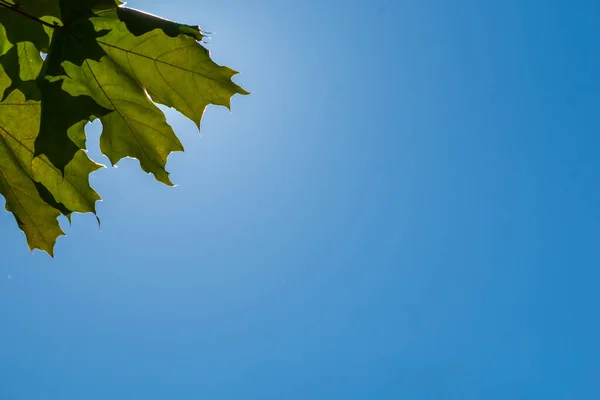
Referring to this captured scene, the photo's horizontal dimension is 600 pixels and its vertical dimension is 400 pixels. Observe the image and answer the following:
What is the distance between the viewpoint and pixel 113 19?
1.84 m

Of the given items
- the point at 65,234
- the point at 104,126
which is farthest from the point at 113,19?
the point at 65,234

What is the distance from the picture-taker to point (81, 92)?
198cm

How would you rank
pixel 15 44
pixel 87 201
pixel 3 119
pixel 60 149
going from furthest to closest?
pixel 87 201, pixel 3 119, pixel 15 44, pixel 60 149

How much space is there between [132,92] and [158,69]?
0.14 metres

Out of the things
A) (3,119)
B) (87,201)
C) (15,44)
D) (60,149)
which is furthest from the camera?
(87,201)

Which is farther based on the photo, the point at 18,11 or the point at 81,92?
the point at 81,92

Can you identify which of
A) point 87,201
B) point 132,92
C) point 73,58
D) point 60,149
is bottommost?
point 60,149

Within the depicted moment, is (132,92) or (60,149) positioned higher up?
(132,92)

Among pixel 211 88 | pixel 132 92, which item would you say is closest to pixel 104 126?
pixel 132 92

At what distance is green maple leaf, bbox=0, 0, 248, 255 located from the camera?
1647 millimetres

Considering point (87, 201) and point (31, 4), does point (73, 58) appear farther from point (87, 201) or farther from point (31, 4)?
point (87, 201)

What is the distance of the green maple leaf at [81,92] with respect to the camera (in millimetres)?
1647

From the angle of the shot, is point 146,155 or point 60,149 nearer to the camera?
point 60,149

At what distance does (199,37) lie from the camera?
1.85 m
